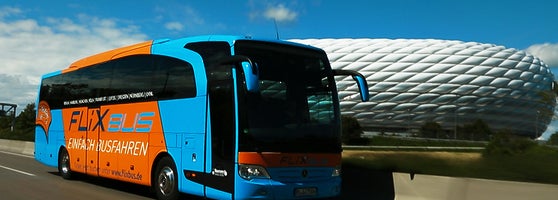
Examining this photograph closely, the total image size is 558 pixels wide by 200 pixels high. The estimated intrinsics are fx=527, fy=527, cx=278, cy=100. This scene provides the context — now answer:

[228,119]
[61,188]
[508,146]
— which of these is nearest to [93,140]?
[61,188]

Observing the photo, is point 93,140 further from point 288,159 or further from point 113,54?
point 288,159

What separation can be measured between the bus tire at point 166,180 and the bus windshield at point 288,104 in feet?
7.46

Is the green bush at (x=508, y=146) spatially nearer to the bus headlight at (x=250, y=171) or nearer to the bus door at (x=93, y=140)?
the bus headlight at (x=250, y=171)

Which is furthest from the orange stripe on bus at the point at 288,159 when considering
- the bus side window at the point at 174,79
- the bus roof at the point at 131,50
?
the bus roof at the point at 131,50

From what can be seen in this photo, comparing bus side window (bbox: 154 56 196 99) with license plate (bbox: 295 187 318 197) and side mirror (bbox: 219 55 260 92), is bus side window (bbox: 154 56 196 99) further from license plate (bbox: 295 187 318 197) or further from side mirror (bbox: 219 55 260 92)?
license plate (bbox: 295 187 318 197)

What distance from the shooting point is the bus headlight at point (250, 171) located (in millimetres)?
8516

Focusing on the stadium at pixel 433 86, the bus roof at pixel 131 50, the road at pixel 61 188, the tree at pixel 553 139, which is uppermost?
the stadium at pixel 433 86

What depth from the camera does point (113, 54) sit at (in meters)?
12.9

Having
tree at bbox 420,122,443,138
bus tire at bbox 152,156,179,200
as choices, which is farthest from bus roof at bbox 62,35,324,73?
tree at bbox 420,122,443,138

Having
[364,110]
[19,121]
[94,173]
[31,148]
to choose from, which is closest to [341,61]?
[364,110]

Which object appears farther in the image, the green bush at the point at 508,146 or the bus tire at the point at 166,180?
the green bush at the point at 508,146

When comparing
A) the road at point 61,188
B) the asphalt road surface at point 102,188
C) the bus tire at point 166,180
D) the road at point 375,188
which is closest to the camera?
the road at point 375,188

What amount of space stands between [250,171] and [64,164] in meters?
8.78

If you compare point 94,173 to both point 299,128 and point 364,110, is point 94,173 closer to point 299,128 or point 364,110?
point 299,128
